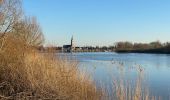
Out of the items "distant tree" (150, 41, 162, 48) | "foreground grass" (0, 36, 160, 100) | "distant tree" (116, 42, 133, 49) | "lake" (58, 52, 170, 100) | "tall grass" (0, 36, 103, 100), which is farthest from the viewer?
"distant tree" (116, 42, 133, 49)

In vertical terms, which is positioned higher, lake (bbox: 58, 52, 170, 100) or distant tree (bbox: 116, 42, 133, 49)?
distant tree (bbox: 116, 42, 133, 49)

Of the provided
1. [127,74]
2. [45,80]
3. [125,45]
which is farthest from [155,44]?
[45,80]

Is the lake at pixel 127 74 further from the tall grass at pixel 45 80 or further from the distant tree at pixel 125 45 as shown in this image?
the distant tree at pixel 125 45

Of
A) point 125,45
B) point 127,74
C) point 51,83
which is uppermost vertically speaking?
point 125,45

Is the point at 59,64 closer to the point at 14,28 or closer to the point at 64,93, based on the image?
the point at 64,93

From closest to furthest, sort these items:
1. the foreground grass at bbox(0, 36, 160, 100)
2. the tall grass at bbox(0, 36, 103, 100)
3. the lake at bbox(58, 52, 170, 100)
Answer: the foreground grass at bbox(0, 36, 160, 100) < the tall grass at bbox(0, 36, 103, 100) < the lake at bbox(58, 52, 170, 100)

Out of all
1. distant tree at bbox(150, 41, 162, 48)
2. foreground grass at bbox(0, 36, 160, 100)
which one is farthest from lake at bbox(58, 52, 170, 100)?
distant tree at bbox(150, 41, 162, 48)

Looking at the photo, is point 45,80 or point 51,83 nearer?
point 51,83

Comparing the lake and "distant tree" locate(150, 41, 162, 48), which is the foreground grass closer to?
the lake

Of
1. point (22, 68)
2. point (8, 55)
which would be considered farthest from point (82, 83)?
point (8, 55)

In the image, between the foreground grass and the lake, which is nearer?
the foreground grass

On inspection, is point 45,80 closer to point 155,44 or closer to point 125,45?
point 155,44

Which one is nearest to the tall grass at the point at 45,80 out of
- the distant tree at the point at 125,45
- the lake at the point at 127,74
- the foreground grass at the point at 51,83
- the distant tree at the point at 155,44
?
the foreground grass at the point at 51,83

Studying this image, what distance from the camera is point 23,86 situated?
26.6 feet
